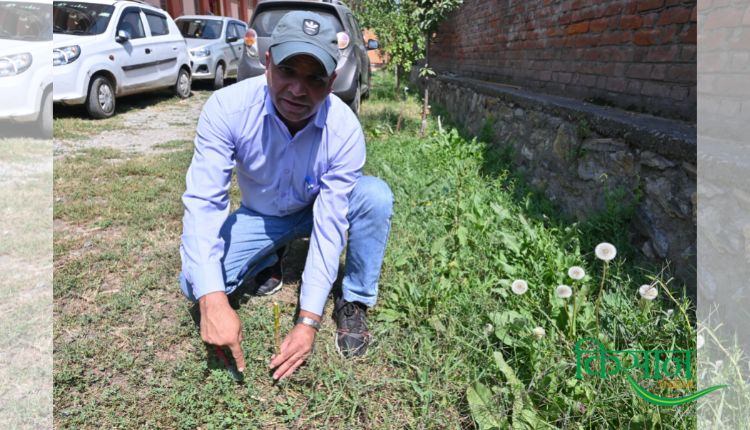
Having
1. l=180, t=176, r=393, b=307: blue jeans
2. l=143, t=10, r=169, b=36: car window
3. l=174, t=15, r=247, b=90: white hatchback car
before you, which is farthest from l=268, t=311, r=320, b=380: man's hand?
l=174, t=15, r=247, b=90: white hatchback car

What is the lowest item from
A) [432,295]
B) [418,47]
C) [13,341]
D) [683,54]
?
[13,341]

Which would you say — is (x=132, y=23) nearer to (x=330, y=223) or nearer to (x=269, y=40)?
(x=269, y=40)

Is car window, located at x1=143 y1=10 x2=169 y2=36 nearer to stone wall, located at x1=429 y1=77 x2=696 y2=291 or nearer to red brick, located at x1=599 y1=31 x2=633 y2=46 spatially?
stone wall, located at x1=429 y1=77 x2=696 y2=291

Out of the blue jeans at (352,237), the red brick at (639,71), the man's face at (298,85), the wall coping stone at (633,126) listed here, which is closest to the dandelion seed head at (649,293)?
the wall coping stone at (633,126)

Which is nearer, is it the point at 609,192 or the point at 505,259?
the point at 505,259

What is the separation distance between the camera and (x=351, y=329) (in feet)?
7.57

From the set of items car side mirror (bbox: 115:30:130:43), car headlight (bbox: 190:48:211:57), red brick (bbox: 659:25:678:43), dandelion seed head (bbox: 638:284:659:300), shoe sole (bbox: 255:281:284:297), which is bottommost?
shoe sole (bbox: 255:281:284:297)

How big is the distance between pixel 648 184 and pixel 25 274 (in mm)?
3286

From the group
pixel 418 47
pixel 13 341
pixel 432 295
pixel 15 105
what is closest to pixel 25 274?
pixel 13 341

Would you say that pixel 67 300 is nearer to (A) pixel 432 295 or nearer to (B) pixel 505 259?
(A) pixel 432 295

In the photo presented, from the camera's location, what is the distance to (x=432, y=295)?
7.97ft

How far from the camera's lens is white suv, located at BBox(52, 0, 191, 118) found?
Answer: 6426 millimetres

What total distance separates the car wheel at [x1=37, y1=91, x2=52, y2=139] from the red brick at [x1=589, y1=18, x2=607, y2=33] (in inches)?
220

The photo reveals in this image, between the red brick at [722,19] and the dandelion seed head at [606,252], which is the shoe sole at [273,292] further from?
the red brick at [722,19]
